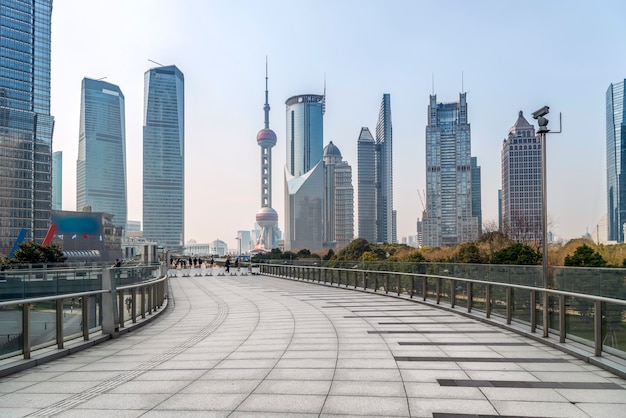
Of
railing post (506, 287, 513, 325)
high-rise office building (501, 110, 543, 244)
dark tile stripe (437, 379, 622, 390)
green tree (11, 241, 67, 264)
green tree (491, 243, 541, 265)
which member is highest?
high-rise office building (501, 110, 543, 244)

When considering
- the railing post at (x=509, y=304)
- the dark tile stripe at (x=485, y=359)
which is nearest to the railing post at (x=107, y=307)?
the dark tile stripe at (x=485, y=359)

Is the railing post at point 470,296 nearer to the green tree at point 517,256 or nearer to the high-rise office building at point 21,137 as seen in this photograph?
the green tree at point 517,256

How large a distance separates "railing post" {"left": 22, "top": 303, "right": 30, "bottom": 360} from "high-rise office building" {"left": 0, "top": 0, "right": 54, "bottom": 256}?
107m

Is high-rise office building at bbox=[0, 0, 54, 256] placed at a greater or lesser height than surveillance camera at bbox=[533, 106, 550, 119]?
greater

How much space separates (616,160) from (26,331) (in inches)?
7396

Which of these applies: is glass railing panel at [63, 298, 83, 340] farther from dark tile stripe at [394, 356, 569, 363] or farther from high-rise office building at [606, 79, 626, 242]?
high-rise office building at [606, 79, 626, 242]

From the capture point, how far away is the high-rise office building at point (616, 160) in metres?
161

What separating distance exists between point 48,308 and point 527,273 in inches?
335

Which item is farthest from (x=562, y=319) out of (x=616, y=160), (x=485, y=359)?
(x=616, y=160)

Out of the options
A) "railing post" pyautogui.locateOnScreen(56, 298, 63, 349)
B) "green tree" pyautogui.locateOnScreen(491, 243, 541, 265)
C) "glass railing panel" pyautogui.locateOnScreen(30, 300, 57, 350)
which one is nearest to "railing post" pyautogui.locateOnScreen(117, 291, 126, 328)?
"railing post" pyautogui.locateOnScreen(56, 298, 63, 349)

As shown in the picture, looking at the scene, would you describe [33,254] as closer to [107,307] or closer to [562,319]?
[107,307]

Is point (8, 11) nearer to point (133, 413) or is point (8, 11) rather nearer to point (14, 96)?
point (14, 96)

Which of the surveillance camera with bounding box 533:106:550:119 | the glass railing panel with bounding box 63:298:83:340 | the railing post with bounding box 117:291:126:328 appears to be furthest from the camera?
the surveillance camera with bounding box 533:106:550:119

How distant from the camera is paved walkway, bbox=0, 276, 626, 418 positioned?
5.20 metres
